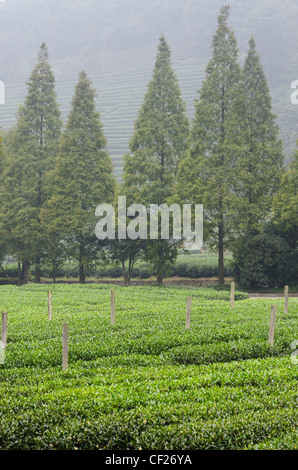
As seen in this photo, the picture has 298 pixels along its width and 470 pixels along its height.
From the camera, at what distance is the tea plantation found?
739 cm

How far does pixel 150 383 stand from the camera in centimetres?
937

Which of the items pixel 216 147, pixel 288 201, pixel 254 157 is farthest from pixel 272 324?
pixel 216 147

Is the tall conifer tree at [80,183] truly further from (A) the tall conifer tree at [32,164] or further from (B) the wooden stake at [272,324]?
(B) the wooden stake at [272,324]

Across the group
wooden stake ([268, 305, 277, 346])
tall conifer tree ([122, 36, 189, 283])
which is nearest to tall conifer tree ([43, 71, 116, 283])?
tall conifer tree ([122, 36, 189, 283])

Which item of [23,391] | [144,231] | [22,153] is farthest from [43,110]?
[23,391]

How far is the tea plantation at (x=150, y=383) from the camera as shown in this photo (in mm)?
7395

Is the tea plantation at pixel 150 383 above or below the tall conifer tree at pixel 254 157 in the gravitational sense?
below

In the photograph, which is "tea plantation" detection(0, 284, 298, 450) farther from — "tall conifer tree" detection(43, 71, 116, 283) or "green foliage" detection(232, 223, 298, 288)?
"tall conifer tree" detection(43, 71, 116, 283)

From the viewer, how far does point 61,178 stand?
3409cm

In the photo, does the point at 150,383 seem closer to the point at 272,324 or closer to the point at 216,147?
the point at 272,324

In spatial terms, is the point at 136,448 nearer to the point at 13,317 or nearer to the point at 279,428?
the point at 279,428

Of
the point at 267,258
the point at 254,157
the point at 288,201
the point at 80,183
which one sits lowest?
the point at 267,258

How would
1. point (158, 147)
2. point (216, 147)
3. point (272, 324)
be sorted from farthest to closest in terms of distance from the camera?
point (158, 147) < point (216, 147) < point (272, 324)

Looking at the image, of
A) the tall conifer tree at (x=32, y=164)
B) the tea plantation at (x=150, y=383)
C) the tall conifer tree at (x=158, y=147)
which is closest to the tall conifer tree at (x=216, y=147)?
the tall conifer tree at (x=158, y=147)
